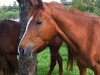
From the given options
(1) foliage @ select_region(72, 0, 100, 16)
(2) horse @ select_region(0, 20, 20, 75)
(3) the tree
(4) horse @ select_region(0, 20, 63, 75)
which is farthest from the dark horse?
(1) foliage @ select_region(72, 0, 100, 16)

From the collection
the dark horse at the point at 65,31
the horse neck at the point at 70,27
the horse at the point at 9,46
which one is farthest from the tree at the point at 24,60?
the horse neck at the point at 70,27

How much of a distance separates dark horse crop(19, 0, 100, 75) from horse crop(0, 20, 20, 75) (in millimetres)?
2181

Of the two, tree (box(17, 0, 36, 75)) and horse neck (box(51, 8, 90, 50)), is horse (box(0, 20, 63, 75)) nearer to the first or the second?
tree (box(17, 0, 36, 75))

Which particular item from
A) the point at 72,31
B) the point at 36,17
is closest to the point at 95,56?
the point at 72,31

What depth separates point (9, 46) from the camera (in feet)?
21.6

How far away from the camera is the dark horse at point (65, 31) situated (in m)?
4.04

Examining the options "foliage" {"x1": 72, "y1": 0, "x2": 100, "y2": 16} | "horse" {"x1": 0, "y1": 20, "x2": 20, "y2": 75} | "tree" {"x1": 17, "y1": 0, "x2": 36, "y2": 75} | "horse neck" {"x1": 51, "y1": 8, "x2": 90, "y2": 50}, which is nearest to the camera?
"horse neck" {"x1": 51, "y1": 8, "x2": 90, "y2": 50}

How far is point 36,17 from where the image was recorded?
13.3 feet

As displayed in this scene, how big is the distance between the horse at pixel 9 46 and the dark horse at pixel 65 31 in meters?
2.18

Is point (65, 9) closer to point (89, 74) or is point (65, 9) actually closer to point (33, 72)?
point (33, 72)

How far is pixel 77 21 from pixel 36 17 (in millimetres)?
840

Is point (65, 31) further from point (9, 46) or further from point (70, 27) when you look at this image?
point (9, 46)

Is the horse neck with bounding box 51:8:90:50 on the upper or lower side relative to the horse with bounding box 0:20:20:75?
upper

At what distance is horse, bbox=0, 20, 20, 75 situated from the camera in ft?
21.6
